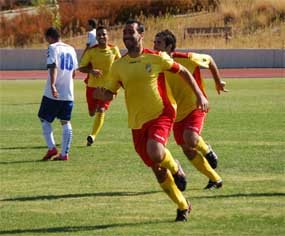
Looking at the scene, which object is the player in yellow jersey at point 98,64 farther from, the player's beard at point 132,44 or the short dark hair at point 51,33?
the player's beard at point 132,44

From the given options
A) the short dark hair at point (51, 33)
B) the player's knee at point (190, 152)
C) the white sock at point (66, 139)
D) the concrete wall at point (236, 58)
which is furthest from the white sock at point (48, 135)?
the concrete wall at point (236, 58)

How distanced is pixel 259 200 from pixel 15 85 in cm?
2526

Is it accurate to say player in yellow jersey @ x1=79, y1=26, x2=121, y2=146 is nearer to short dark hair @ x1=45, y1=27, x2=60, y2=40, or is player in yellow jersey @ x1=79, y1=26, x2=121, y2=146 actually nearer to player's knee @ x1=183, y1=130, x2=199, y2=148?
short dark hair @ x1=45, y1=27, x2=60, y2=40

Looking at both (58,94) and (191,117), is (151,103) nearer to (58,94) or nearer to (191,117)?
(191,117)

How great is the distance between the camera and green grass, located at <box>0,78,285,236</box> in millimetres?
9477

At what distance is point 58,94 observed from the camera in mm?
14711

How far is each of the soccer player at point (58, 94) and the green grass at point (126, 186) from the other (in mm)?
320

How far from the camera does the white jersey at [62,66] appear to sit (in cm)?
1464

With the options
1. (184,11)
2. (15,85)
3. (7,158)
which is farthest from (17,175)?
(184,11)

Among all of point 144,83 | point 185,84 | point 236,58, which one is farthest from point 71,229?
point 236,58

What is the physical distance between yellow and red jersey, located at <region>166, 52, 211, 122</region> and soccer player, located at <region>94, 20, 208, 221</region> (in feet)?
5.36

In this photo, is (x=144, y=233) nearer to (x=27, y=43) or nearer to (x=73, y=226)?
(x=73, y=226)

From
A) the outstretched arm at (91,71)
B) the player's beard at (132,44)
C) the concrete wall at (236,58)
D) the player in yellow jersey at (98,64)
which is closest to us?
the player's beard at (132,44)

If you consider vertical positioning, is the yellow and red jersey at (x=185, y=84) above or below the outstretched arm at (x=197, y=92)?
below
